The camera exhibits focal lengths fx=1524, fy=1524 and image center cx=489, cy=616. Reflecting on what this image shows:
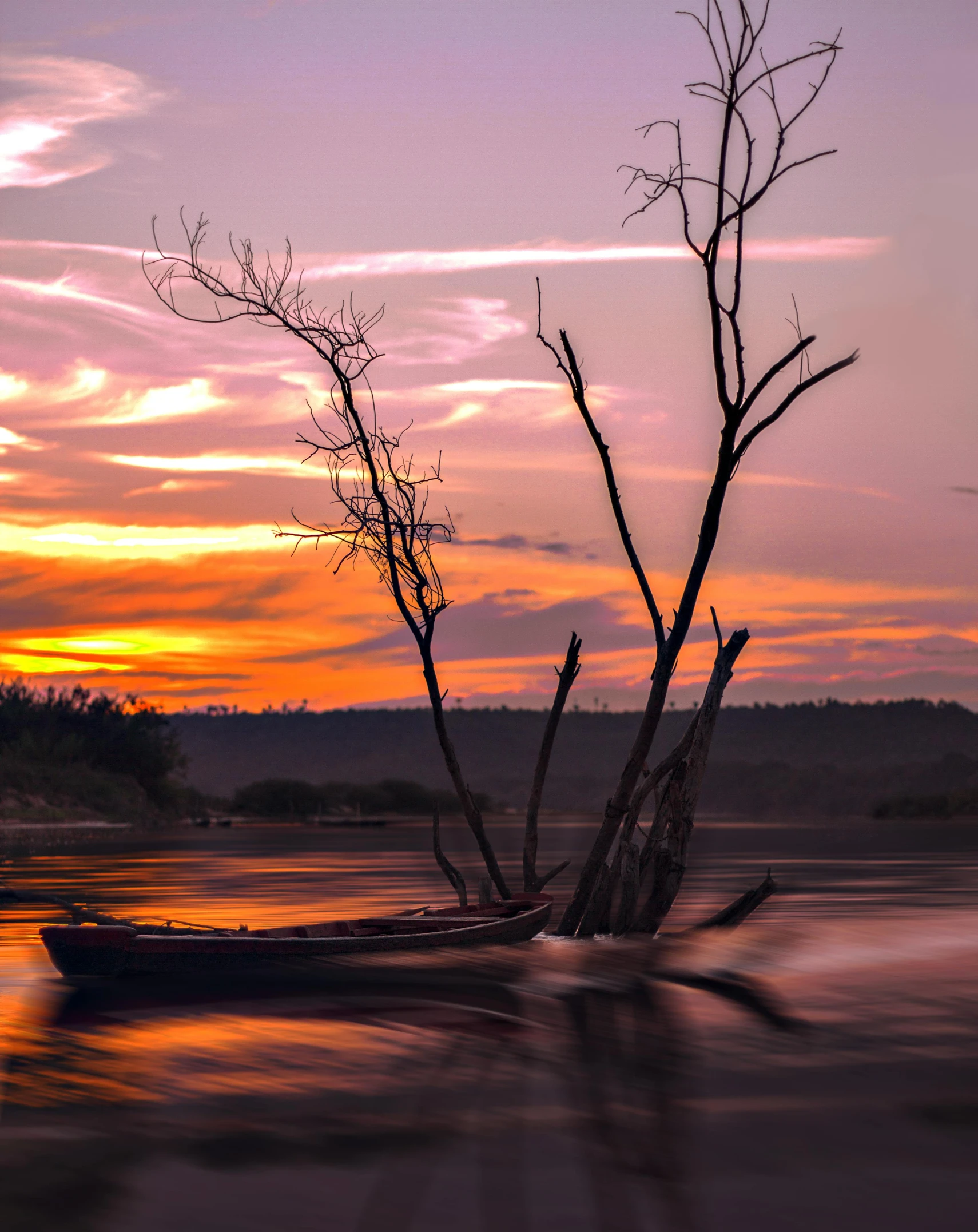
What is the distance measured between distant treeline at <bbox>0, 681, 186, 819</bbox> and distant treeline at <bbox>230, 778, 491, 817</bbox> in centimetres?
1517

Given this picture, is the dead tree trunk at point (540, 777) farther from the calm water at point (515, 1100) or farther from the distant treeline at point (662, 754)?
the distant treeline at point (662, 754)

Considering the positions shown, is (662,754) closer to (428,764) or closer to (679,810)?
(428,764)

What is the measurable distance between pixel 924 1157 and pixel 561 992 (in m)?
7.69

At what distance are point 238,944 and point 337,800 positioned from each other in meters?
84.3

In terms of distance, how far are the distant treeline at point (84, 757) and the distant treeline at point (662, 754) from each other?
38.5 metres

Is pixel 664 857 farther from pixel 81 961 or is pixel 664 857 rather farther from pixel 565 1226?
pixel 565 1226

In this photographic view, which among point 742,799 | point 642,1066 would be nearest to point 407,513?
point 642,1066

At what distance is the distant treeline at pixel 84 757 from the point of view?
2653 inches

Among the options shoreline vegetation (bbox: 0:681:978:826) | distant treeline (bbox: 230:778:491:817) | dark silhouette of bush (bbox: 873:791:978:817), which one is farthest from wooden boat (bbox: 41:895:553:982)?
distant treeline (bbox: 230:778:491:817)

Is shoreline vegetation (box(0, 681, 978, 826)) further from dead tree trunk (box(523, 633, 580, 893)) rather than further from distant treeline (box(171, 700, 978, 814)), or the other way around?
dead tree trunk (box(523, 633, 580, 893))

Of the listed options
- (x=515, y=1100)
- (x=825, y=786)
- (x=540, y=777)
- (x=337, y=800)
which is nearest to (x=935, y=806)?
(x=825, y=786)

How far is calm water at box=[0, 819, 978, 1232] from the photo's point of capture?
8.45 meters

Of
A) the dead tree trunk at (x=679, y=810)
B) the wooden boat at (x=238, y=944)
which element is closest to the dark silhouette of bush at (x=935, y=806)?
the dead tree trunk at (x=679, y=810)

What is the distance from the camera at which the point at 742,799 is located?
11512 cm
